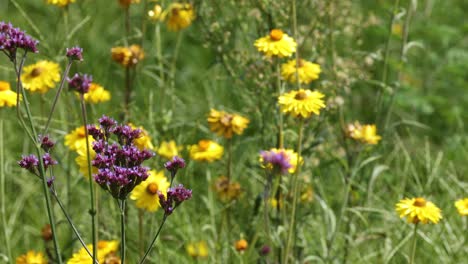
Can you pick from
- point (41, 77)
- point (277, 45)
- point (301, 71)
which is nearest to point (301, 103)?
point (277, 45)

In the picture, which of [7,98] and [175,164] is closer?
[175,164]

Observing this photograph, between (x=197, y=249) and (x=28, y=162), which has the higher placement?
(x=28, y=162)

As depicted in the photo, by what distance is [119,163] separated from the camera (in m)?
1.45

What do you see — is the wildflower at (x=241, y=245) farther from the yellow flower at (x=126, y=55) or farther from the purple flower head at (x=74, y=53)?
the purple flower head at (x=74, y=53)

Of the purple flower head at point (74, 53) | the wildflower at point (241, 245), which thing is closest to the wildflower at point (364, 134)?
the wildflower at point (241, 245)

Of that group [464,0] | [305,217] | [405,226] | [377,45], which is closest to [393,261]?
[405,226]

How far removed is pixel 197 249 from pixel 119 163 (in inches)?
40.6

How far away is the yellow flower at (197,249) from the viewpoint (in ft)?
7.89

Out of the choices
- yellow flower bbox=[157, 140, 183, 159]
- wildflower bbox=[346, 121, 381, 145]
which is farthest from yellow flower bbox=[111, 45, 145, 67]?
wildflower bbox=[346, 121, 381, 145]

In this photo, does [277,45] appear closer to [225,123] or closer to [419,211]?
[225,123]

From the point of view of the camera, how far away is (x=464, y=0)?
4203 mm

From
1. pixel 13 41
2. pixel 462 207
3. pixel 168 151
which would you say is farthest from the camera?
pixel 168 151

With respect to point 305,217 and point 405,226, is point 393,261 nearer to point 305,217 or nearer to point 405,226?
point 405,226

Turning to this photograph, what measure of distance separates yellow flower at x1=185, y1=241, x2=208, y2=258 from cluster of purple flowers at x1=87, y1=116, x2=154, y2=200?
38.7 inches
